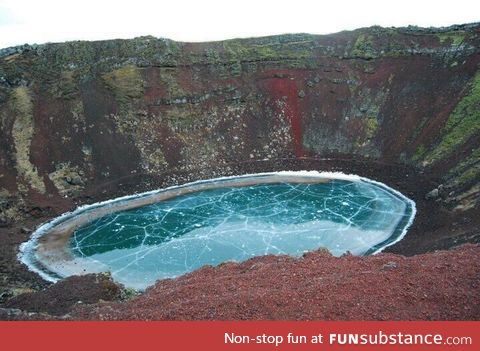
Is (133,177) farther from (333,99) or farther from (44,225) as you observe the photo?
(333,99)

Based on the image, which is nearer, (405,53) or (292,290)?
(292,290)

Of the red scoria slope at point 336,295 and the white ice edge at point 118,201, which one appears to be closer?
the red scoria slope at point 336,295

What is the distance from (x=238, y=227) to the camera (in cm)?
3288

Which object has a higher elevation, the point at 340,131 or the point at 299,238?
the point at 340,131

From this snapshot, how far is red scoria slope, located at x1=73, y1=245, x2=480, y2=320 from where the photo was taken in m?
11.8

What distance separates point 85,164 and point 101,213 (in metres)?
5.76

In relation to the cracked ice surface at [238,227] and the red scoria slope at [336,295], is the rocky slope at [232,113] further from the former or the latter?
the red scoria slope at [336,295]

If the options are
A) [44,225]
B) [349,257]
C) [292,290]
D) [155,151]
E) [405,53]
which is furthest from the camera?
[405,53]

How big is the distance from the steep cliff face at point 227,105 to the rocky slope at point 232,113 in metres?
0.12

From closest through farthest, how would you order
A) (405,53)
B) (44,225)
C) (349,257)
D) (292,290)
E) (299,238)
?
(292,290) → (349,257) → (299,238) → (44,225) → (405,53)

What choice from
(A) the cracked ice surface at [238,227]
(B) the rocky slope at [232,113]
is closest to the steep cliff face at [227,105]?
(B) the rocky slope at [232,113]

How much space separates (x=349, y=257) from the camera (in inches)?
711

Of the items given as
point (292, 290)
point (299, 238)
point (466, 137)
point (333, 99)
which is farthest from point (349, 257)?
point (333, 99)

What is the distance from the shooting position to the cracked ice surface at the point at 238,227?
28922 millimetres
